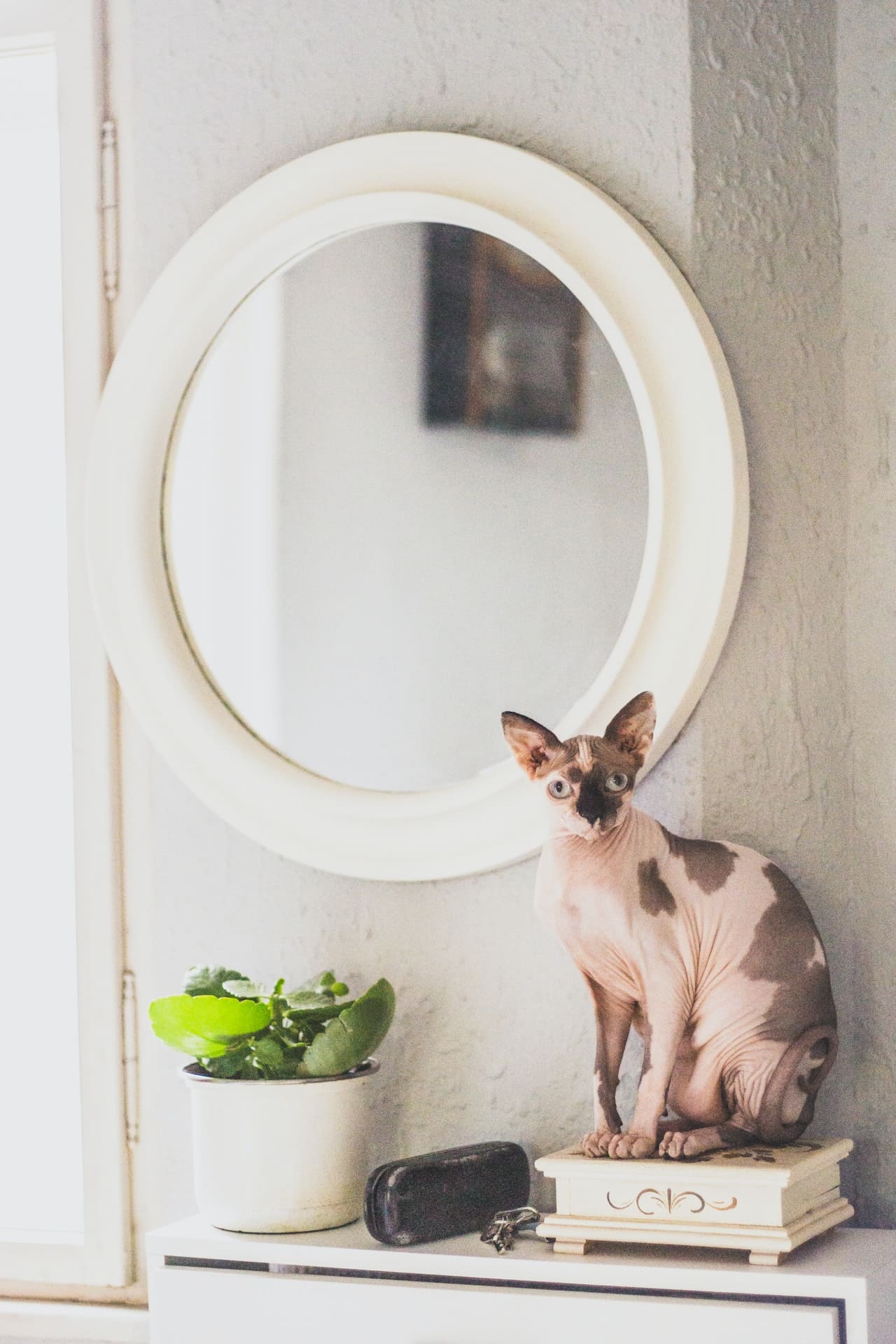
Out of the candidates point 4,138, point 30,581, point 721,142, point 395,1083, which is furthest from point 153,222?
point 395,1083

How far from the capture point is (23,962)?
1447 mm

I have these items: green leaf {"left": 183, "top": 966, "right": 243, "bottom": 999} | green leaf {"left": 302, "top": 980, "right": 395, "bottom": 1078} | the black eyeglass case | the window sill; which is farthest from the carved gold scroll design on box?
the window sill

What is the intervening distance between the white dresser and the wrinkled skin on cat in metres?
0.09

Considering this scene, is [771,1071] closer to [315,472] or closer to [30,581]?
[315,472]

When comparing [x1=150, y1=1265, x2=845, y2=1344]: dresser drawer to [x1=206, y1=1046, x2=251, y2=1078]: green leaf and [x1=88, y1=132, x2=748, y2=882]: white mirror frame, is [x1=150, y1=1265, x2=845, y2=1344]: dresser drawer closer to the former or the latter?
[x1=206, y1=1046, x2=251, y2=1078]: green leaf

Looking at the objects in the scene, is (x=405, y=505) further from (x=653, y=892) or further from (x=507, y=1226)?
(x=507, y=1226)

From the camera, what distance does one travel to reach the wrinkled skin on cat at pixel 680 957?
3.50 feet

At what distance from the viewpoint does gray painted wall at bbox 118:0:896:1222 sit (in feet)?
3.90

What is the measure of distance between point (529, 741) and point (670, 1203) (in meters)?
0.34

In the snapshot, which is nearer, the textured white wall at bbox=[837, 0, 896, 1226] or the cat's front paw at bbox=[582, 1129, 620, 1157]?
the cat's front paw at bbox=[582, 1129, 620, 1157]

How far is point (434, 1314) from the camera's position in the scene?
1.04 metres

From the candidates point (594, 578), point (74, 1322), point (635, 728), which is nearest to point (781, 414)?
point (594, 578)

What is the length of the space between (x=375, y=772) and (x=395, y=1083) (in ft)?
0.91

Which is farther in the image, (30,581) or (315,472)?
(30,581)
